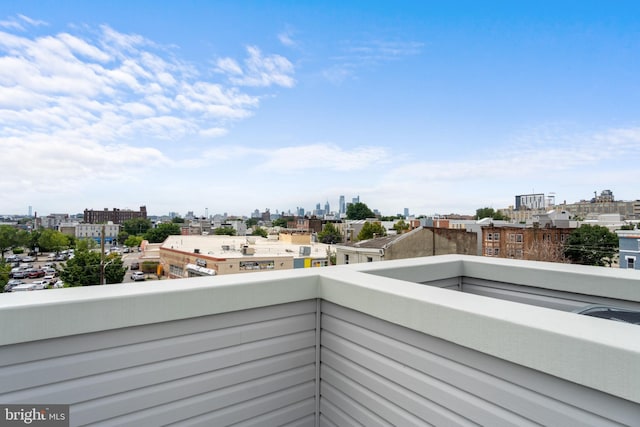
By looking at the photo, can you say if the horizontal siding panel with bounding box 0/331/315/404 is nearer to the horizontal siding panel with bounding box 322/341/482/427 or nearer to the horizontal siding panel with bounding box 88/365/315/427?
the horizontal siding panel with bounding box 88/365/315/427

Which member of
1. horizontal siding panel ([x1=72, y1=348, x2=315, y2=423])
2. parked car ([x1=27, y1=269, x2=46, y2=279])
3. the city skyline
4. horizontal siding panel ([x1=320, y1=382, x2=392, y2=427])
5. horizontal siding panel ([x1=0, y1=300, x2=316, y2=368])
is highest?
the city skyline

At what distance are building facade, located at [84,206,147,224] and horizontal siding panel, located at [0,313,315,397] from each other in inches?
2186

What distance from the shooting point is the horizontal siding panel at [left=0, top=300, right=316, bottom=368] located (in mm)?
922

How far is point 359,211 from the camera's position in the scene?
71625 mm

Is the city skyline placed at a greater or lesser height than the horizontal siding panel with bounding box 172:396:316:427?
greater

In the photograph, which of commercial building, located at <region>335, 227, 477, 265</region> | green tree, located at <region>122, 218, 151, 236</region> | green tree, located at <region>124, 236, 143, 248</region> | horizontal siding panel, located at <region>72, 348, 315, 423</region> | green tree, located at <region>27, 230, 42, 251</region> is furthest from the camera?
green tree, located at <region>122, 218, 151, 236</region>

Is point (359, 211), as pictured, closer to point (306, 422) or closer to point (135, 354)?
point (306, 422)

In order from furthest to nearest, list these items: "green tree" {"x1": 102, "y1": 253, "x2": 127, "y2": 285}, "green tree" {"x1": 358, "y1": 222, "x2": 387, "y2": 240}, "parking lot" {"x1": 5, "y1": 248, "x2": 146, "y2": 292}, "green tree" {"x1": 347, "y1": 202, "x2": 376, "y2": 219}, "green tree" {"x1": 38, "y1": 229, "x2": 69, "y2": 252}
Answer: "green tree" {"x1": 347, "y1": 202, "x2": 376, "y2": 219}
"green tree" {"x1": 358, "y1": 222, "x2": 387, "y2": 240}
"green tree" {"x1": 38, "y1": 229, "x2": 69, "y2": 252}
"parking lot" {"x1": 5, "y1": 248, "x2": 146, "y2": 292}
"green tree" {"x1": 102, "y1": 253, "x2": 127, "y2": 285}

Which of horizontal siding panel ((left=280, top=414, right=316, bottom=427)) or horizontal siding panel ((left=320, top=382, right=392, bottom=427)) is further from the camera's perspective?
horizontal siding panel ((left=280, top=414, right=316, bottom=427))

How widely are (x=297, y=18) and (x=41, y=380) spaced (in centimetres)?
1142

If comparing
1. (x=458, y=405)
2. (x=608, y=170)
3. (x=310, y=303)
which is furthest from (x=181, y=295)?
(x=608, y=170)

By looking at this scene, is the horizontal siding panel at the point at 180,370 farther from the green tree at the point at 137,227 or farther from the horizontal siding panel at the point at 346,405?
the green tree at the point at 137,227

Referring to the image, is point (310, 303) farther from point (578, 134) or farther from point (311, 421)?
point (578, 134)

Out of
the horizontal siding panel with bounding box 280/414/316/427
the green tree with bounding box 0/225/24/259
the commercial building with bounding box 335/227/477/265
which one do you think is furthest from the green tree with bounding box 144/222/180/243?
the horizontal siding panel with bounding box 280/414/316/427
